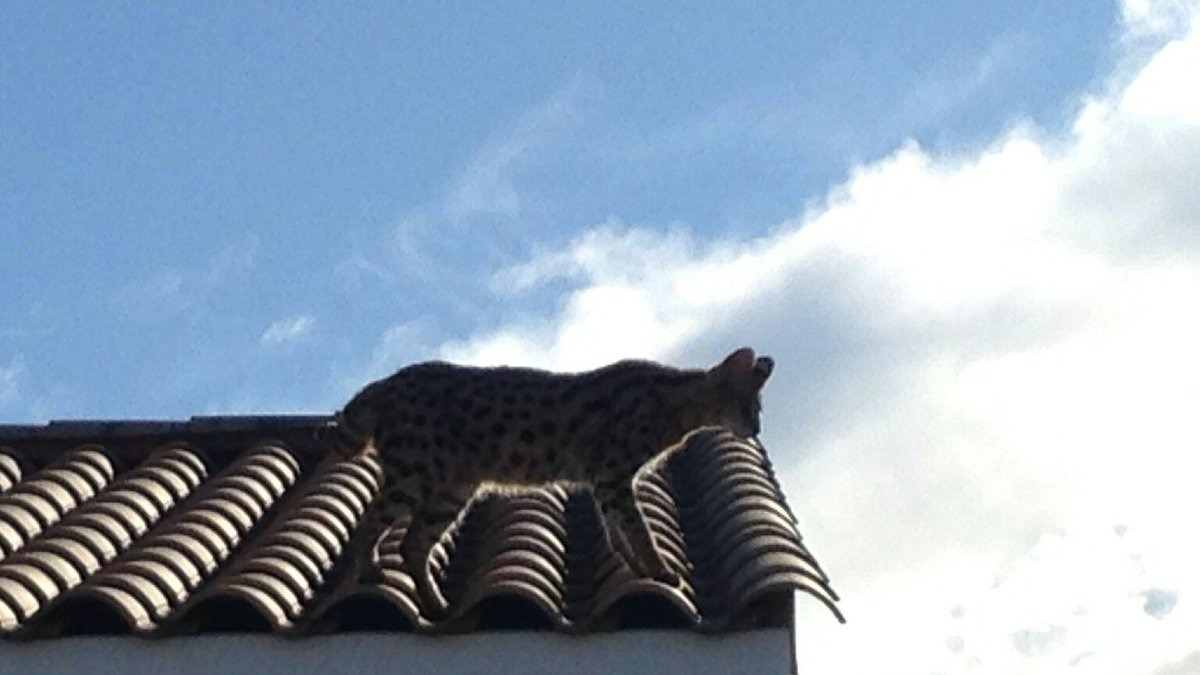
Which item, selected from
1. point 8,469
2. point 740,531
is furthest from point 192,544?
point 740,531

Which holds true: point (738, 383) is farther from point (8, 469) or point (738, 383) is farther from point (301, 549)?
point (8, 469)

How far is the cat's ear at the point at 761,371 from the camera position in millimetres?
8641

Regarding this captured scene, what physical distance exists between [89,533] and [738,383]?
8.67 feet

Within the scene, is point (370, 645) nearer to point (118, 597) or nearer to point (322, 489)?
point (118, 597)

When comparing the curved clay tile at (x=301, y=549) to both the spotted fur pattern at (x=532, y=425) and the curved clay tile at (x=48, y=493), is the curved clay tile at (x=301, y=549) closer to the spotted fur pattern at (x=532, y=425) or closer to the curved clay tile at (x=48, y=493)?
the spotted fur pattern at (x=532, y=425)

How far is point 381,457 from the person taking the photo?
8.65 meters

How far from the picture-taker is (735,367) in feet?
28.1

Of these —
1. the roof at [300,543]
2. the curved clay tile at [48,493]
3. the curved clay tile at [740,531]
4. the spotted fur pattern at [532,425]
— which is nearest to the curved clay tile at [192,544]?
the roof at [300,543]

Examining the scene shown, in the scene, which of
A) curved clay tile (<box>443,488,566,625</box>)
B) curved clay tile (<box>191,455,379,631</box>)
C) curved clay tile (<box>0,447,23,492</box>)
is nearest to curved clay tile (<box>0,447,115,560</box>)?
curved clay tile (<box>0,447,23,492</box>)

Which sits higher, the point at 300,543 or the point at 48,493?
the point at 48,493

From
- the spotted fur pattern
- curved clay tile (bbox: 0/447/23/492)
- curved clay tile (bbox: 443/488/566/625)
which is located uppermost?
curved clay tile (bbox: 0/447/23/492)

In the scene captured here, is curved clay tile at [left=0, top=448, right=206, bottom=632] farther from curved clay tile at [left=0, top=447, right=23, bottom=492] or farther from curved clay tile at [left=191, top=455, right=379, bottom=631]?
curved clay tile at [left=191, top=455, right=379, bottom=631]

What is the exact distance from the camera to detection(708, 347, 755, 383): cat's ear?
8.54 m

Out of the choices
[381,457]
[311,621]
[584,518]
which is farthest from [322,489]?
[311,621]
